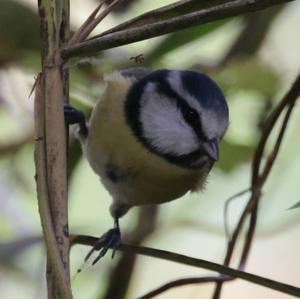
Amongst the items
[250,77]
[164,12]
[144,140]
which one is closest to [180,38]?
[250,77]

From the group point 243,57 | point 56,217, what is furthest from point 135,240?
point 56,217

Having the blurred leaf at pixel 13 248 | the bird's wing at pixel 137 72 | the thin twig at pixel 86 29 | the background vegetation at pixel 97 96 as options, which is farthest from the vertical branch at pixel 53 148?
the bird's wing at pixel 137 72

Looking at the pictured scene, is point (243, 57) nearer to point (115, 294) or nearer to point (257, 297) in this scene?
point (115, 294)

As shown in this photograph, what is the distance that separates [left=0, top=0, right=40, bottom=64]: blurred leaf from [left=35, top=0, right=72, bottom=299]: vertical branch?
35 cm

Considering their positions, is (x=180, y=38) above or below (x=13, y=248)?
above

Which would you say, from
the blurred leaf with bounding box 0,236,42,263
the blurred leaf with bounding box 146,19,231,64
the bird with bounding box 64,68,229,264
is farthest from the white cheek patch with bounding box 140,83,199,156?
the blurred leaf with bounding box 0,236,42,263

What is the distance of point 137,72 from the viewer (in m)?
1.17

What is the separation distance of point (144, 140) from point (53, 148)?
621mm

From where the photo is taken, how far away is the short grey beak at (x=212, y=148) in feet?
3.27

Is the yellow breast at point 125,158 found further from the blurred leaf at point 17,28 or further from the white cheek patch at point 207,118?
the blurred leaf at point 17,28

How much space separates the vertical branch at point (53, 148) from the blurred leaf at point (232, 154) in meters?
0.52

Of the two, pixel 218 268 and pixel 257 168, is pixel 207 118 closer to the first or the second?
pixel 257 168

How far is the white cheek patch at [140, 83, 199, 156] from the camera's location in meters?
1.08

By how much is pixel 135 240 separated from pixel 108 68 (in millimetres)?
214
